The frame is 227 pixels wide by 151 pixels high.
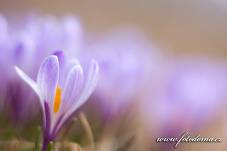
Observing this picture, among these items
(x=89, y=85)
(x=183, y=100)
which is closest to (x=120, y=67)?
(x=89, y=85)

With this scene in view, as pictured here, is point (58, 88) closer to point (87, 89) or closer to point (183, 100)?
point (87, 89)

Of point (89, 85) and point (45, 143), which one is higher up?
point (89, 85)

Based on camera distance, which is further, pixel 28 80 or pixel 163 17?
pixel 163 17

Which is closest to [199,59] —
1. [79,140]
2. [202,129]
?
[202,129]

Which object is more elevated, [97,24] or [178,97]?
[97,24]

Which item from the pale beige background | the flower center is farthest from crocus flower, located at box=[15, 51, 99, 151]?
the pale beige background

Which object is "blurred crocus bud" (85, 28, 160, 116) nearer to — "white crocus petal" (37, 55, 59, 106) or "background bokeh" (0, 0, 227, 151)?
"background bokeh" (0, 0, 227, 151)

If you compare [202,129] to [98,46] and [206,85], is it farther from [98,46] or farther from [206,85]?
[98,46]
